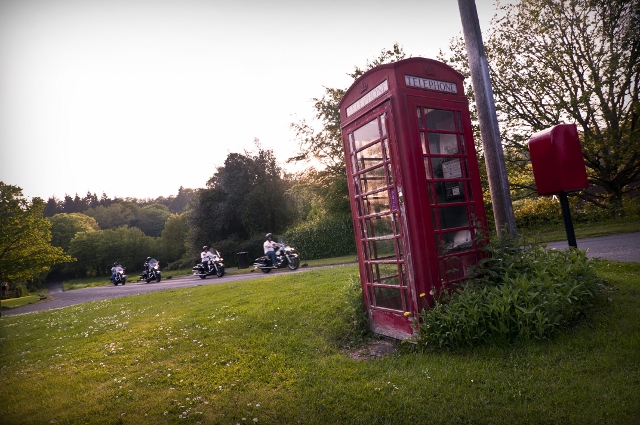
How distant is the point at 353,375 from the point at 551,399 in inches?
66.9

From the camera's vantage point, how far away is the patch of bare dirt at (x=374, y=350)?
4.20 metres

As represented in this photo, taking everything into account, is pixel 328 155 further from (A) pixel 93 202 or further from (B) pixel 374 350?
(A) pixel 93 202

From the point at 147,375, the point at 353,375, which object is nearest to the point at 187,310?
the point at 147,375

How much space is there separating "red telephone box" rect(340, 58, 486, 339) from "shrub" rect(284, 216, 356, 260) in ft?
57.2

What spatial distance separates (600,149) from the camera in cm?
1306

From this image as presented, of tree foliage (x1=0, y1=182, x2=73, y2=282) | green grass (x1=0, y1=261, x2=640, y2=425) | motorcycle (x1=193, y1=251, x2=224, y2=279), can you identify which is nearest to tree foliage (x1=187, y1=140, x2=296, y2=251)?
motorcycle (x1=193, y1=251, x2=224, y2=279)

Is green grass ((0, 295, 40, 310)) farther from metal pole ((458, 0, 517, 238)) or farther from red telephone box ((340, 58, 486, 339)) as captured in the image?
metal pole ((458, 0, 517, 238))

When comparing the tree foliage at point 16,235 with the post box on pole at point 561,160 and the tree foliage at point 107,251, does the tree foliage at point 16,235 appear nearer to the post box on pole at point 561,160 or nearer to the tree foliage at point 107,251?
the post box on pole at point 561,160

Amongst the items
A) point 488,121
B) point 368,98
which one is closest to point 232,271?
point 368,98

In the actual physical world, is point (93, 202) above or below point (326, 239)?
above

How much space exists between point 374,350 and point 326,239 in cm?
1912

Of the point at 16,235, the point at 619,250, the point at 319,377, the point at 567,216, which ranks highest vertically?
the point at 16,235

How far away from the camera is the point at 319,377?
3680 millimetres

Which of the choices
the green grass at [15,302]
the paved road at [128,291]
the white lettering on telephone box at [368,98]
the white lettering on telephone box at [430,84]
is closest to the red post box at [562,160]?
the white lettering on telephone box at [430,84]
